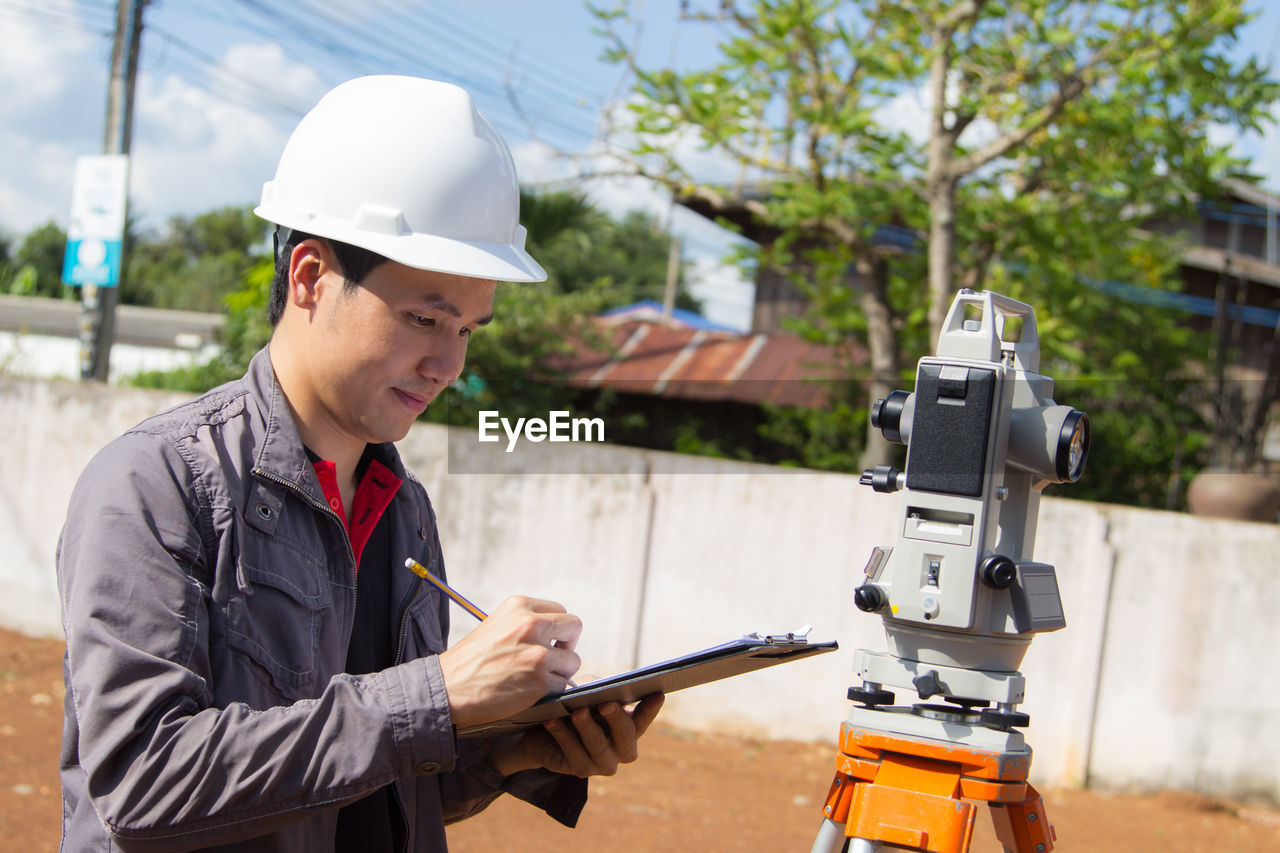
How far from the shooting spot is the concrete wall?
5.44m

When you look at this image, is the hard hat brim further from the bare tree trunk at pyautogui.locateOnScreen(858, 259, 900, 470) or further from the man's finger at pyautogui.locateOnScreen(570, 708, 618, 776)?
the bare tree trunk at pyautogui.locateOnScreen(858, 259, 900, 470)

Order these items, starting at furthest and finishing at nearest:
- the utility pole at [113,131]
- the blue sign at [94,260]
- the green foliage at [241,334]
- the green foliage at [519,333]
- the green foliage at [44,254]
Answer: the green foliage at [44,254], the green foliage at [241,334], the green foliage at [519,333], the utility pole at [113,131], the blue sign at [94,260]

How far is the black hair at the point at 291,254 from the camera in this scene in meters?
1.58

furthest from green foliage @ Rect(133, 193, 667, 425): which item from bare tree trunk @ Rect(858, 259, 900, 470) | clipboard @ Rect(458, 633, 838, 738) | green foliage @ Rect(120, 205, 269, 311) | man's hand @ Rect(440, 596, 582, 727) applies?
green foliage @ Rect(120, 205, 269, 311)

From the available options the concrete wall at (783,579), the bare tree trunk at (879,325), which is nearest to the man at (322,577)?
the concrete wall at (783,579)

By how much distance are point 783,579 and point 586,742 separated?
446 cm

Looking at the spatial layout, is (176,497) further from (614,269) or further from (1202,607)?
(614,269)

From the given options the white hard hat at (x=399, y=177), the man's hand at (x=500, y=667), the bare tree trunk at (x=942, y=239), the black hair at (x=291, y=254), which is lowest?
the man's hand at (x=500, y=667)

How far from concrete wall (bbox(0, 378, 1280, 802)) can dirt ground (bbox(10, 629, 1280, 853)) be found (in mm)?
166

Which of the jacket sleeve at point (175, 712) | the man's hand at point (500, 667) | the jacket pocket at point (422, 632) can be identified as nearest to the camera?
the jacket sleeve at point (175, 712)

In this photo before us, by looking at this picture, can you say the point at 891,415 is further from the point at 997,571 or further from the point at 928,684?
the point at 928,684

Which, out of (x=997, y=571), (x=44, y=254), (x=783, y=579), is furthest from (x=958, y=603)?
(x=44, y=254)

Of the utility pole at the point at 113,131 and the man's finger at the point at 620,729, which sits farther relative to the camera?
the utility pole at the point at 113,131

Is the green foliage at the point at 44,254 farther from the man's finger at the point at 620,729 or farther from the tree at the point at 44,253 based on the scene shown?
the man's finger at the point at 620,729
